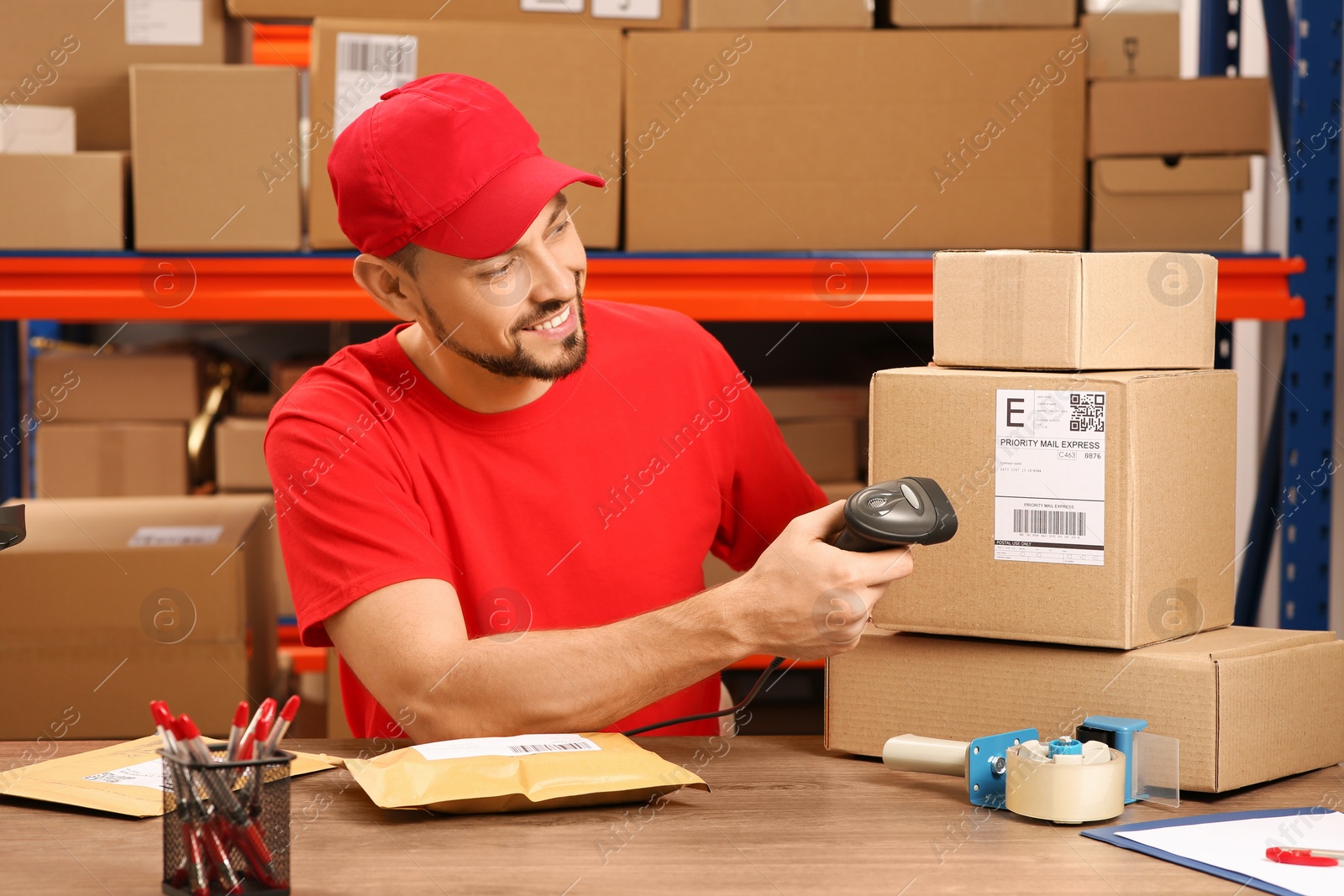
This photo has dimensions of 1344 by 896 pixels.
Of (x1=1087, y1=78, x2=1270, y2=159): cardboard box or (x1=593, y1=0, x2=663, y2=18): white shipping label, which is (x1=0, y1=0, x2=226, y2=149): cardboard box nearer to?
(x1=593, y1=0, x2=663, y2=18): white shipping label

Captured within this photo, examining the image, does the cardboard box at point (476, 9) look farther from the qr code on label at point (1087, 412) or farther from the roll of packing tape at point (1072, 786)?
the roll of packing tape at point (1072, 786)

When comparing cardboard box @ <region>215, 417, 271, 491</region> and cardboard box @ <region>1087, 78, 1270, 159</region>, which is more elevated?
cardboard box @ <region>1087, 78, 1270, 159</region>

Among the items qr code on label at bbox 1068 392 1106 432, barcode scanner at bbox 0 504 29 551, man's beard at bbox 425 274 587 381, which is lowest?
barcode scanner at bbox 0 504 29 551

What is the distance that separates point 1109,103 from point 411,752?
4.50 ft

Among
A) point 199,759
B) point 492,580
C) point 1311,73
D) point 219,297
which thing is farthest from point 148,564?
point 1311,73

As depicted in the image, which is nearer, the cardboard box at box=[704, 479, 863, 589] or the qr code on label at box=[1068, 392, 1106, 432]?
the qr code on label at box=[1068, 392, 1106, 432]

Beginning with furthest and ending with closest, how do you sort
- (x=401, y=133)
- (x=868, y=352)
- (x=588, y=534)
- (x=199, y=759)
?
(x=868, y=352)
(x=588, y=534)
(x=401, y=133)
(x=199, y=759)

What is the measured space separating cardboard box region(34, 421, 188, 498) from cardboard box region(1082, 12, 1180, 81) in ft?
5.16

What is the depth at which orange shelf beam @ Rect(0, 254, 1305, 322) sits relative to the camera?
175 cm

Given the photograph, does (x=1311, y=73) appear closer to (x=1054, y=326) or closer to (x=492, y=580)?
(x=1054, y=326)

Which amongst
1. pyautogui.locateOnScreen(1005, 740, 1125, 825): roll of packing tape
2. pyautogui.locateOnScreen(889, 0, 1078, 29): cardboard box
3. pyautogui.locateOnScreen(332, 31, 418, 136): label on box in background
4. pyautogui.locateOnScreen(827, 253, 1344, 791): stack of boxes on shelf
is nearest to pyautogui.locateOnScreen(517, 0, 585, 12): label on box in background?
pyautogui.locateOnScreen(332, 31, 418, 136): label on box in background

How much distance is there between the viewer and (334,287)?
1.78 m

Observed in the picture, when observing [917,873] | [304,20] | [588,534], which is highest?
[304,20]

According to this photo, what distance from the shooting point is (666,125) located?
1761mm
